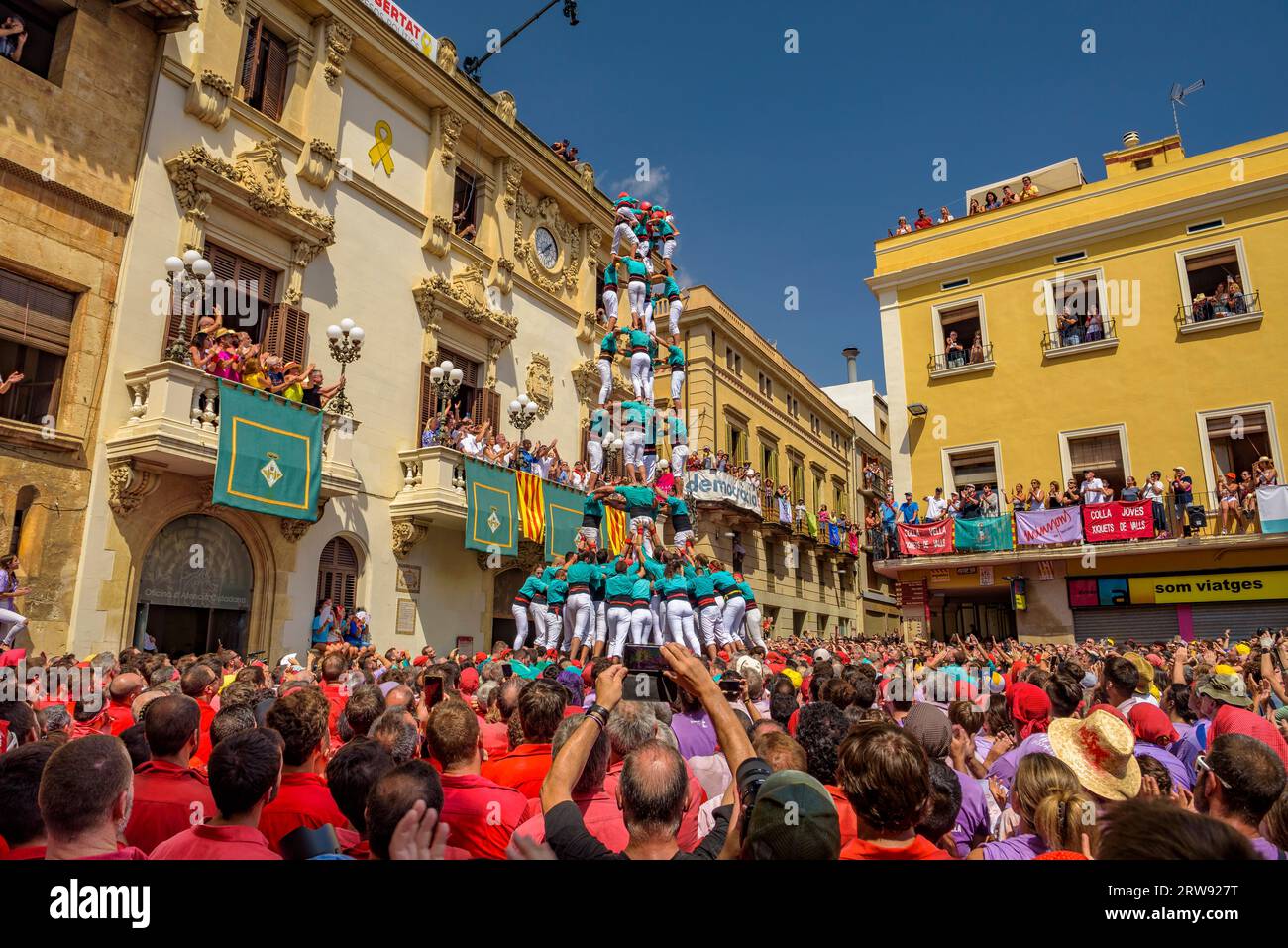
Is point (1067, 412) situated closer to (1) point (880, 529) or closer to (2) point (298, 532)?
(1) point (880, 529)

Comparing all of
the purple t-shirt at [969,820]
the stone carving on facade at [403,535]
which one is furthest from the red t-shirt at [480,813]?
the stone carving on facade at [403,535]

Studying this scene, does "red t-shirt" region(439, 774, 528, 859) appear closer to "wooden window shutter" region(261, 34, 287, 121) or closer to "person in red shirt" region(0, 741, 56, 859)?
"person in red shirt" region(0, 741, 56, 859)

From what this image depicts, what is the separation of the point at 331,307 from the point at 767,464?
20.4 meters

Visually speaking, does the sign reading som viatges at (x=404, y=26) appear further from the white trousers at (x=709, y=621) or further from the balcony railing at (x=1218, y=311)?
the balcony railing at (x=1218, y=311)

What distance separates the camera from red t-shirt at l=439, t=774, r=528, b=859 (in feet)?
10.8

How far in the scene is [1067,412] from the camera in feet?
69.2

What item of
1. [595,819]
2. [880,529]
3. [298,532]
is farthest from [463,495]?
[595,819]

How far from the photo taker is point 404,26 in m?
19.4

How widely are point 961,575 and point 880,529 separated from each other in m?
2.33

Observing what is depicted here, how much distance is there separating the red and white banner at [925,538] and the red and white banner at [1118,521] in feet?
10.1

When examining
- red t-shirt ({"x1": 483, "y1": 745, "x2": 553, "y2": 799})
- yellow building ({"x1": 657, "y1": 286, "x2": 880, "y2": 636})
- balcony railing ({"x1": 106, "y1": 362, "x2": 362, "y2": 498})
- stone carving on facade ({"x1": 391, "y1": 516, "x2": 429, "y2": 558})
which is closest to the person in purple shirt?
red t-shirt ({"x1": 483, "y1": 745, "x2": 553, "y2": 799})

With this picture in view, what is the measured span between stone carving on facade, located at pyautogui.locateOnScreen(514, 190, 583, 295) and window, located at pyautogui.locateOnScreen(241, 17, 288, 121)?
707 centimetres
